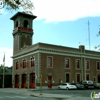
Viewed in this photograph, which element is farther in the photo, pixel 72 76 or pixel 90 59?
pixel 90 59

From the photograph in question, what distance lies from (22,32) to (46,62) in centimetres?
1348

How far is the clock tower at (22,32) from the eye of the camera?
55.5 m

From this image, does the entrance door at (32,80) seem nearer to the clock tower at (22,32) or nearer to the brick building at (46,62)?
the brick building at (46,62)

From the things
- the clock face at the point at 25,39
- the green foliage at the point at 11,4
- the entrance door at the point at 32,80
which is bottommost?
the entrance door at the point at 32,80

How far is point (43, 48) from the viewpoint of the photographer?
1795 inches

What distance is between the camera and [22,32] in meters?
55.8

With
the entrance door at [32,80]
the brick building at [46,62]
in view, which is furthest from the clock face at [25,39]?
the entrance door at [32,80]

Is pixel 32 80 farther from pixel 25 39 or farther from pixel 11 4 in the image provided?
pixel 11 4

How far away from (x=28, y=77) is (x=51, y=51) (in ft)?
25.2

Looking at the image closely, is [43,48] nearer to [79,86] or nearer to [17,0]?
[79,86]

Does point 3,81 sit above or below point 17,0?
below

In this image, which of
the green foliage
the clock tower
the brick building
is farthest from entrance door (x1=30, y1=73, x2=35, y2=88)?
the green foliage

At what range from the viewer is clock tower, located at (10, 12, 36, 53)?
55.5m

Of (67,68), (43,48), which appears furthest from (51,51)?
(67,68)
